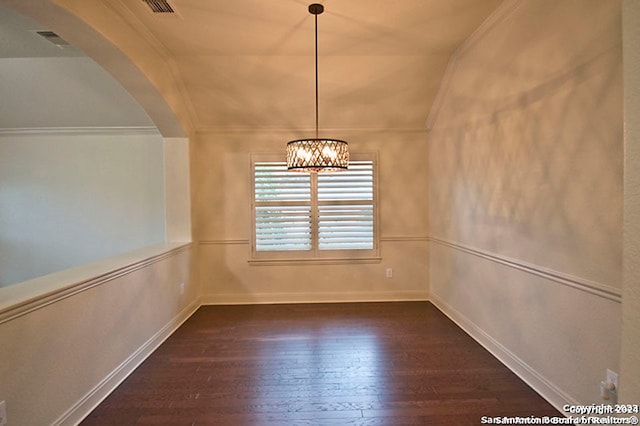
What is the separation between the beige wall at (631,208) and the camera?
2.54 ft

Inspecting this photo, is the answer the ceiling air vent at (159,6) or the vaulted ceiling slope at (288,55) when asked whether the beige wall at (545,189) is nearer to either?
the vaulted ceiling slope at (288,55)

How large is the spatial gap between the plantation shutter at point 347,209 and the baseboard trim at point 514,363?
57.1 inches

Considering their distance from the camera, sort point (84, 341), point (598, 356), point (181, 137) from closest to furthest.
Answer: point (598, 356) < point (84, 341) < point (181, 137)

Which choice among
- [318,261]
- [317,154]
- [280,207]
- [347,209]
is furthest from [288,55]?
[318,261]

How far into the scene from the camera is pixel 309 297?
4.48m

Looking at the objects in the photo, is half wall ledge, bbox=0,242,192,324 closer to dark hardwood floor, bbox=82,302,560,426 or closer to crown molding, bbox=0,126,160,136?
dark hardwood floor, bbox=82,302,560,426

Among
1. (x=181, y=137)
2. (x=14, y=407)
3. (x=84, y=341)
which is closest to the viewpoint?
(x=14, y=407)

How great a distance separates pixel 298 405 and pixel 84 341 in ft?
5.01

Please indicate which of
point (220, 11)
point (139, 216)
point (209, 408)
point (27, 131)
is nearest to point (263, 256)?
point (139, 216)

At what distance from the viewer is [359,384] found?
8.13 ft

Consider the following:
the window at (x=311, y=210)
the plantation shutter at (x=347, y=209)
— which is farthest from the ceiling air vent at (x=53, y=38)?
the plantation shutter at (x=347, y=209)

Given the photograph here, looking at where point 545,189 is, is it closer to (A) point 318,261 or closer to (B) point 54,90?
(A) point 318,261

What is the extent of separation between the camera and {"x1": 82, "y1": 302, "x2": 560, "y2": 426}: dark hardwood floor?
214 centimetres

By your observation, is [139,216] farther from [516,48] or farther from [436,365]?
[516,48]
